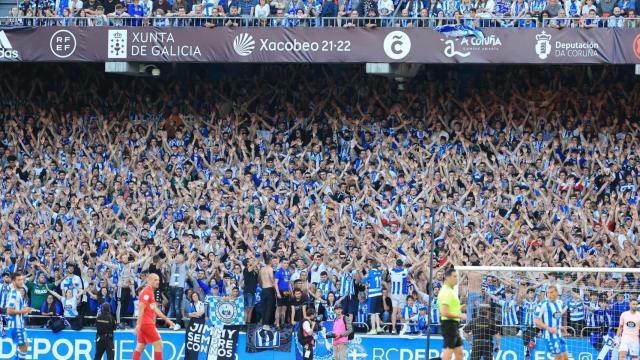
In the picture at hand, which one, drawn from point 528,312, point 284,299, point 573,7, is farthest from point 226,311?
point 573,7

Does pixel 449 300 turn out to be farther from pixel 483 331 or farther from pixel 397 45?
pixel 397 45

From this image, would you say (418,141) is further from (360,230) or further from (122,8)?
(122,8)

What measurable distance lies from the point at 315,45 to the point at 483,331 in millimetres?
8115

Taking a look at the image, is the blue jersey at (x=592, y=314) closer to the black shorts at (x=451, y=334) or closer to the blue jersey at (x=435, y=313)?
the blue jersey at (x=435, y=313)

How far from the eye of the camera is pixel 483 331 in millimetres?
20172

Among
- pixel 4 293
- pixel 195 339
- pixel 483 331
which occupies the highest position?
pixel 4 293

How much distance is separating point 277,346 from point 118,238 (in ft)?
16.4

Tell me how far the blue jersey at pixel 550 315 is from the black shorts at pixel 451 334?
214 centimetres

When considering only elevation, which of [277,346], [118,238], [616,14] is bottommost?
[277,346]

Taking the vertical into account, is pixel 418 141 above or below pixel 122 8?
below

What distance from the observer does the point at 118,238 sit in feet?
82.7

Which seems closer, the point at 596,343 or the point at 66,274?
the point at 596,343

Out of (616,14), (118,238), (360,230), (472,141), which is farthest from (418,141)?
(118,238)

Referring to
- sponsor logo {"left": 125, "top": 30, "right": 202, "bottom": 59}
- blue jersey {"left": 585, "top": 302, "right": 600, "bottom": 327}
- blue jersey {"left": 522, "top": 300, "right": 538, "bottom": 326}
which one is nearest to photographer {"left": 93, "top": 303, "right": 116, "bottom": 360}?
blue jersey {"left": 522, "top": 300, "right": 538, "bottom": 326}
